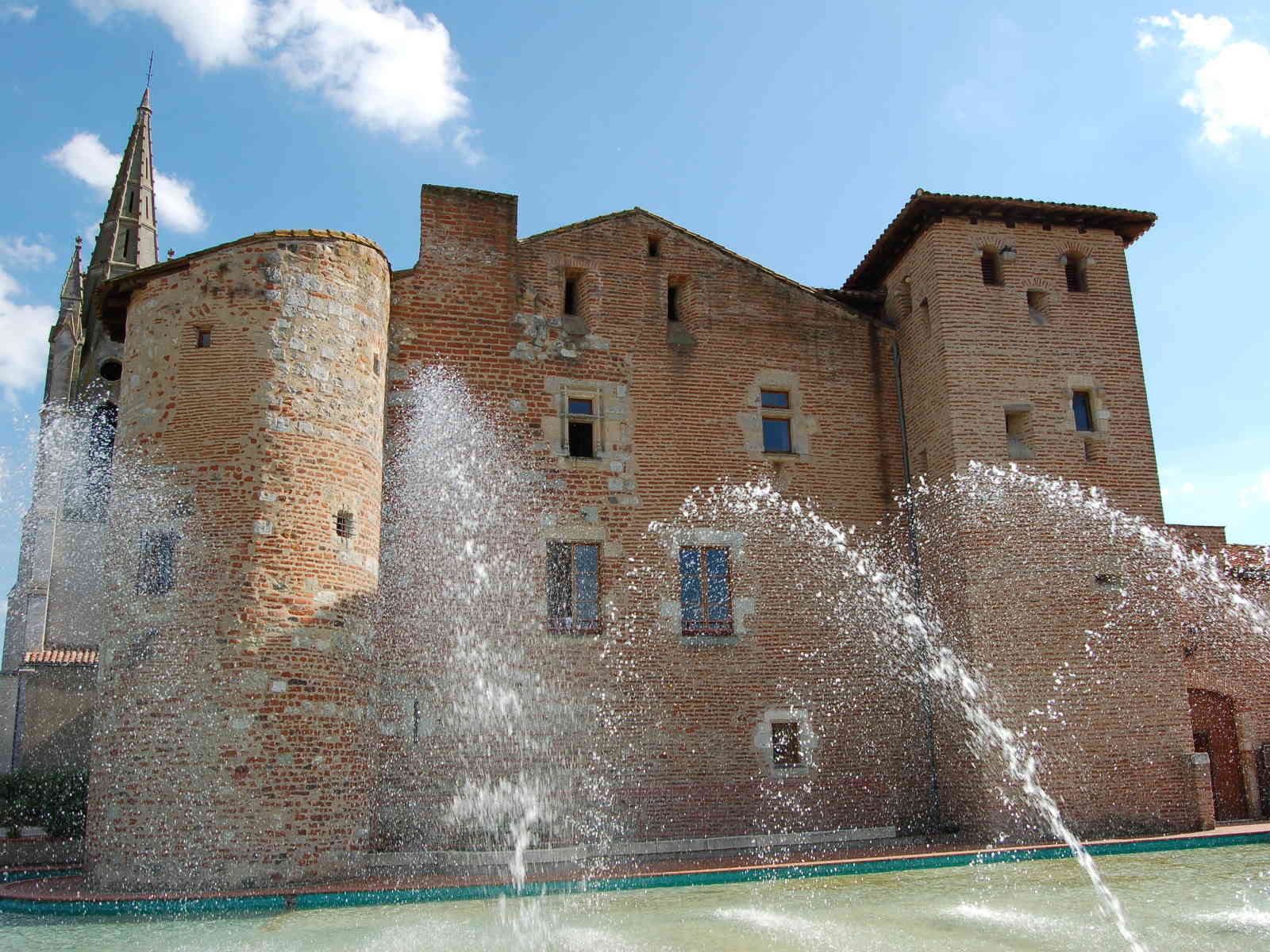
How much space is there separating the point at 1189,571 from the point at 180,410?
15.4 m

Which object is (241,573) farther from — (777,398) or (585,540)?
(777,398)

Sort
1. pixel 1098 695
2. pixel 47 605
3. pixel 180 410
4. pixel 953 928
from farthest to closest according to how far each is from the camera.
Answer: pixel 47 605 → pixel 1098 695 → pixel 180 410 → pixel 953 928

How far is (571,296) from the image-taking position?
16.8 metres

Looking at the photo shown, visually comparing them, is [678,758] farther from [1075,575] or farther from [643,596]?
[1075,575]

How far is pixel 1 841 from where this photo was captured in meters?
13.8

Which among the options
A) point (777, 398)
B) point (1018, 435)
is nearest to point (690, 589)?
point (777, 398)

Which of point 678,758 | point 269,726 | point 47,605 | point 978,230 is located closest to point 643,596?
point 678,758

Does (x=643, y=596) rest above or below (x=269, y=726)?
above

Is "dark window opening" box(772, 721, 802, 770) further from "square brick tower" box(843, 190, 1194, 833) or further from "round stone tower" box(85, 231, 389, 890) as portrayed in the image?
"round stone tower" box(85, 231, 389, 890)

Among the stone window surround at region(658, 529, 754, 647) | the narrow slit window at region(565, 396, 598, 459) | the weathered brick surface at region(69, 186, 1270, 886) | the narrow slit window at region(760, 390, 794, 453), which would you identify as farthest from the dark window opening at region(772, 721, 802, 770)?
the narrow slit window at region(565, 396, 598, 459)

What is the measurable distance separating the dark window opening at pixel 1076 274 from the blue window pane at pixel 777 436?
5385 mm

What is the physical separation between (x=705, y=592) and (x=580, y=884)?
16.9 feet

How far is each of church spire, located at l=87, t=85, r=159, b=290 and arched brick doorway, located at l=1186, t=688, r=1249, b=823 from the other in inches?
1371

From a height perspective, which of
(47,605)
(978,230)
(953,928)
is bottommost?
(953,928)
